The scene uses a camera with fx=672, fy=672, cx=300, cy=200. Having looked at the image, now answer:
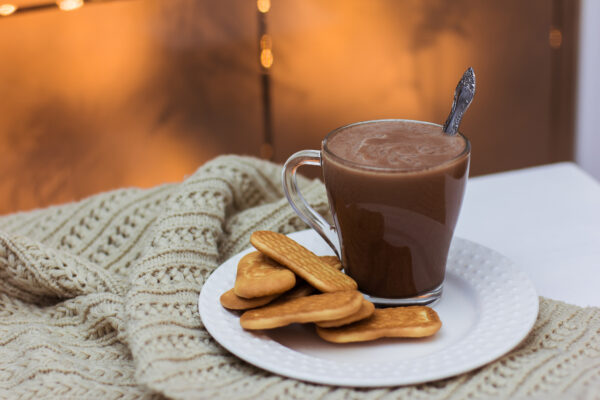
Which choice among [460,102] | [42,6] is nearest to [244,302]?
[460,102]

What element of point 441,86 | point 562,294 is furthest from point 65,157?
point 562,294

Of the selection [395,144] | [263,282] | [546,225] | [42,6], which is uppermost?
[42,6]

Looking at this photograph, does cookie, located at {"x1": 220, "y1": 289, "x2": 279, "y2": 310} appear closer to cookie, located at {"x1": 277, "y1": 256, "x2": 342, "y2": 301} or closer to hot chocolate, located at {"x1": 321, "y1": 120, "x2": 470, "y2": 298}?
cookie, located at {"x1": 277, "y1": 256, "x2": 342, "y2": 301}

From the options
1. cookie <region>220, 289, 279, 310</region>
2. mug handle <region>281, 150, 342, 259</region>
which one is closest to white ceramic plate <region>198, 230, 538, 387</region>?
cookie <region>220, 289, 279, 310</region>

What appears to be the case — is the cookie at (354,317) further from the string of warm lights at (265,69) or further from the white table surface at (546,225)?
the string of warm lights at (265,69)

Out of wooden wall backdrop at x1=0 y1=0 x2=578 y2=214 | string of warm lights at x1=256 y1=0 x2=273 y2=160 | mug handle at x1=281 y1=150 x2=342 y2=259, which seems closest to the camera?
mug handle at x1=281 y1=150 x2=342 y2=259

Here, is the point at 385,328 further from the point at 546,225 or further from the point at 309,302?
the point at 546,225
